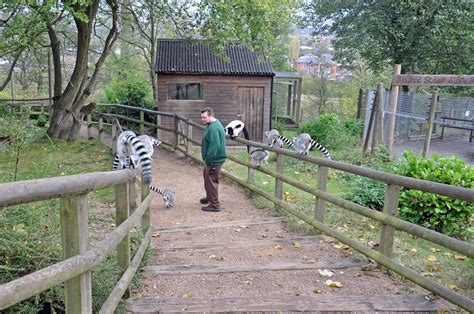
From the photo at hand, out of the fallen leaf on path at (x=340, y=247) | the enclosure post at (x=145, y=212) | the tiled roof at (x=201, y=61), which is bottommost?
the fallen leaf on path at (x=340, y=247)

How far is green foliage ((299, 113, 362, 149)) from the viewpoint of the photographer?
14.5 m

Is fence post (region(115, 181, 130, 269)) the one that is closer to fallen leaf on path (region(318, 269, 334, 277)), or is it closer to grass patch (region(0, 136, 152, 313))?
grass patch (region(0, 136, 152, 313))

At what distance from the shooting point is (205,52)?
61.2 ft

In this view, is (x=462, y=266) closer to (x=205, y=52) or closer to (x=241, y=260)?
(x=241, y=260)

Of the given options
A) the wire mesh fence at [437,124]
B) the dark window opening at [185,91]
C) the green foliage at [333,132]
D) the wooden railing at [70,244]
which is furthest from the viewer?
the dark window opening at [185,91]

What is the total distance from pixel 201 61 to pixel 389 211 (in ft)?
49.8

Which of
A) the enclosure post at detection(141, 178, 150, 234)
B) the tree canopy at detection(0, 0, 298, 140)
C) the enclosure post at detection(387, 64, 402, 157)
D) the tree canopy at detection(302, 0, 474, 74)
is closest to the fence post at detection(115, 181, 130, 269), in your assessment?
the enclosure post at detection(141, 178, 150, 234)

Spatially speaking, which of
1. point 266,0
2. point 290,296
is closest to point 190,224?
point 290,296

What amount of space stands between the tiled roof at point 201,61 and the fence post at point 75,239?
51.6ft

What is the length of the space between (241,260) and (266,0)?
9432mm

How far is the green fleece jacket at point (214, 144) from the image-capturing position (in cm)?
707

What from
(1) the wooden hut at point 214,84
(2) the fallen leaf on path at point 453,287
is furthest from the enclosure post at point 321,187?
(1) the wooden hut at point 214,84

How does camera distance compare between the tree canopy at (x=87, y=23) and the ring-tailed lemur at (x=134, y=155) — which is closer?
the ring-tailed lemur at (x=134, y=155)

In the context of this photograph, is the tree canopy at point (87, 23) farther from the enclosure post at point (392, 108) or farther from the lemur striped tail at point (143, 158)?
the lemur striped tail at point (143, 158)
